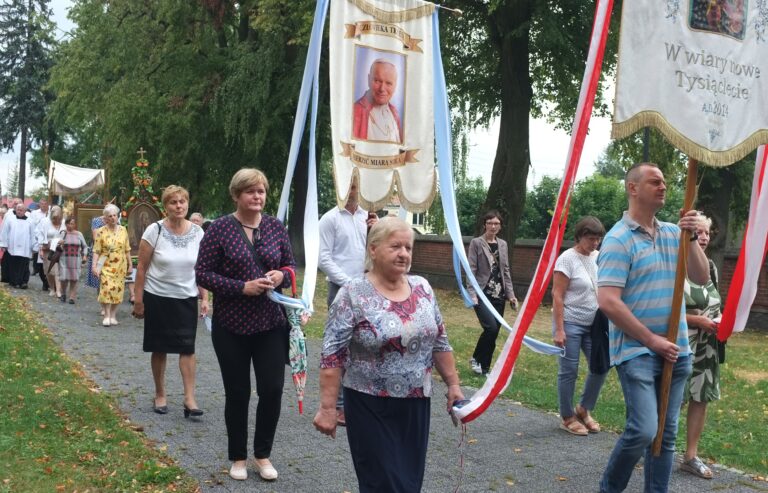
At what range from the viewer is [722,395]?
390 inches

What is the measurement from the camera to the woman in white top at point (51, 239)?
688 inches

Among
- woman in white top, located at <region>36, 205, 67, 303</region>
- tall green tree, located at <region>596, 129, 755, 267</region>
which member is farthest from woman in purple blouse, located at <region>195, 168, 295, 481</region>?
tall green tree, located at <region>596, 129, 755, 267</region>

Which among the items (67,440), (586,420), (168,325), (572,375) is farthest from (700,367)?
(67,440)

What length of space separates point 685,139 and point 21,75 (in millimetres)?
66664

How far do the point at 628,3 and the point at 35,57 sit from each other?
6684 centimetres

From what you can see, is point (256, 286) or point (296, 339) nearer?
point (256, 286)

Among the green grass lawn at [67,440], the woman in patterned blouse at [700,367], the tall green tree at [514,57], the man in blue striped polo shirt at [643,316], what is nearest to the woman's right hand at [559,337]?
the woman in patterned blouse at [700,367]

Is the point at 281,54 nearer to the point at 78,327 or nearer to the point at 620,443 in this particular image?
the point at 78,327

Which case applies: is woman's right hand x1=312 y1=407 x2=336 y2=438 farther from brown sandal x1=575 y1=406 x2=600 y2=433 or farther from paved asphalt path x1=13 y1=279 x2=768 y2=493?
brown sandal x1=575 y1=406 x2=600 y2=433

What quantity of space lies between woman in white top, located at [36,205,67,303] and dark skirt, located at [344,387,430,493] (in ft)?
46.7

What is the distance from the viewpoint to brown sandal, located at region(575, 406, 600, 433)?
24.8 ft

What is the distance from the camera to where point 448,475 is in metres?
6.02

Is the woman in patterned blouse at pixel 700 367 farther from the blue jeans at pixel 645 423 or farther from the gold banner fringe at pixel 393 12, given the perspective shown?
the gold banner fringe at pixel 393 12

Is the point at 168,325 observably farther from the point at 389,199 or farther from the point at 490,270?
the point at 490,270
